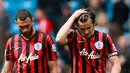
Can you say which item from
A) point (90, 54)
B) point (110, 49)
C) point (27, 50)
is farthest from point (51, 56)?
point (110, 49)

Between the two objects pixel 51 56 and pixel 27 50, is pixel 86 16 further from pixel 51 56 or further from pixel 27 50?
pixel 27 50

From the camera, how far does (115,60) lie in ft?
33.8

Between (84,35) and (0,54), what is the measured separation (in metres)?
5.34

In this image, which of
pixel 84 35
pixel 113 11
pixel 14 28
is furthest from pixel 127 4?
pixel 84 35

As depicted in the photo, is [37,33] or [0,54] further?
[0,54]

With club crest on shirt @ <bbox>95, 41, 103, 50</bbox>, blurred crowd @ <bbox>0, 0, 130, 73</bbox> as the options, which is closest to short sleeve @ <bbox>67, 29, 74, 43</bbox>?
club crest on shirt @ <bbox>95, 41, 103, 50</bbox>

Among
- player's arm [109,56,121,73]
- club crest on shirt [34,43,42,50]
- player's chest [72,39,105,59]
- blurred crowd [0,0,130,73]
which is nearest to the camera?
player's arm [109,56,121,73]

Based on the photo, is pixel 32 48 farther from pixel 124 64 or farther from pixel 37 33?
pixel 124 64

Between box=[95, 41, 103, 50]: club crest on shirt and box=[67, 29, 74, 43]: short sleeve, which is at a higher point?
box=[67, 29, 74, 43]: short sleeve

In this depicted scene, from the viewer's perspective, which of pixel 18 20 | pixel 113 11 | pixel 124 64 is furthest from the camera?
pixel 113 11

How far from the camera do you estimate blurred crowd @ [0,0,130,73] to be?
51.5 ft

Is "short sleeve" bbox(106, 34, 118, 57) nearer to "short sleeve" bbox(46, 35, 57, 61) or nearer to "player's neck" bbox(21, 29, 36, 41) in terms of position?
"short sleeve" bbox(46, 35, 57, 61)

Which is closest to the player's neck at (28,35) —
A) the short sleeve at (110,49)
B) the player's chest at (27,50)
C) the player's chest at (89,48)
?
the player's chest at (27,50)

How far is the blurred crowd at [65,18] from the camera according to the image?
Result: 1569 centimetres
